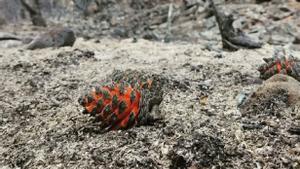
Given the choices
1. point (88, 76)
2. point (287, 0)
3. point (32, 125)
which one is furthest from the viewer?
point (287, 0)

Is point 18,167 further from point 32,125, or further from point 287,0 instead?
point 287,0

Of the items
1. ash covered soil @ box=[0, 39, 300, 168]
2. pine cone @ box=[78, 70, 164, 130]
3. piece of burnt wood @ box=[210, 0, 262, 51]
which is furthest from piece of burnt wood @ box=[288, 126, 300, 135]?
piece of burnt wood @ box=[210, 0, 262, 51]

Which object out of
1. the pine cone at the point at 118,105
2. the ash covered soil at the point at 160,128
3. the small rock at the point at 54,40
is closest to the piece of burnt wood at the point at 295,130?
the ash covered soil at the point at 160,128

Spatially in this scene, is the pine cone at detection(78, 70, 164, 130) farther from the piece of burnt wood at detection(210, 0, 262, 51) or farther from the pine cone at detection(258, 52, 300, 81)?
the piece of burnt wood at detection(210, 0, 262, 51)

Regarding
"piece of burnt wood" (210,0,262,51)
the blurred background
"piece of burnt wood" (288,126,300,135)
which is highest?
"piece of burnt wood" (288,126,300,135)

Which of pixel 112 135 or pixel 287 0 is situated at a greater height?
pixel 112 135

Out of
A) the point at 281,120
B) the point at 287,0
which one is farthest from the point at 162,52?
the point at 287,0

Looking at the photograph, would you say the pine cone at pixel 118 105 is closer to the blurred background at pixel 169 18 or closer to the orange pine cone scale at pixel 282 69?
the orange pine cone scale at pixel 282 69

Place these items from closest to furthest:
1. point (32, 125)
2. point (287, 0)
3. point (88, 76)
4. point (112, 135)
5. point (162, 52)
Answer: point (112, 135)
point (32, 125)
point (88, 76)
point (162, 52)
point (287, 0)
